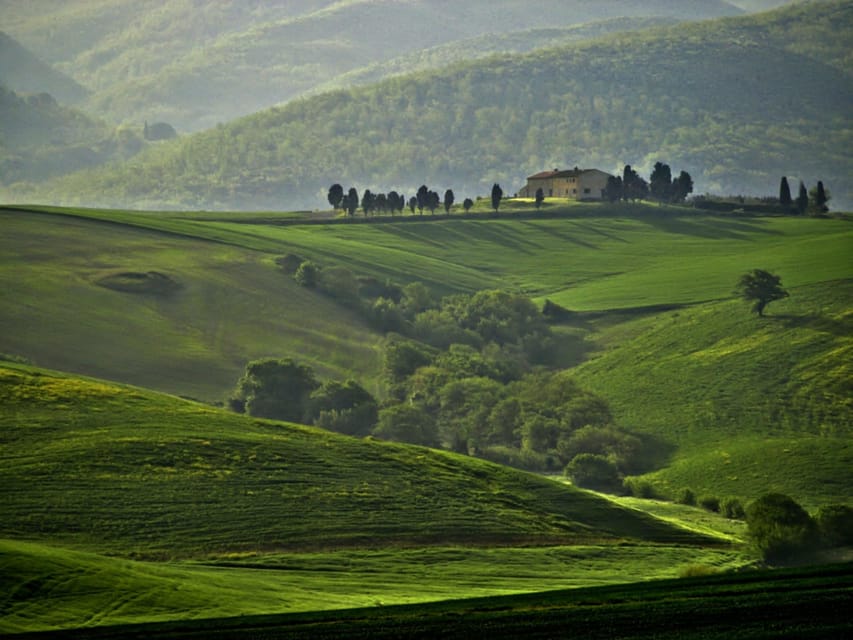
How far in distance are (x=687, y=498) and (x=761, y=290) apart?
196ft

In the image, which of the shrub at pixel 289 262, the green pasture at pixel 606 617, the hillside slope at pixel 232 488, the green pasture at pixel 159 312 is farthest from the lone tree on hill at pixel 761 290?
the green pasture at pixel 606 617

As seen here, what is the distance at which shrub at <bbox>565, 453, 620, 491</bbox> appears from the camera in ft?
367

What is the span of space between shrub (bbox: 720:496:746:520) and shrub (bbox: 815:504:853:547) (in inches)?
490

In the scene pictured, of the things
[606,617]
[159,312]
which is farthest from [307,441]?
[159,312]

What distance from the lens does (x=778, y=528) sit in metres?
81.1

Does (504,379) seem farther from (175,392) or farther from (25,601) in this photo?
(25,601)

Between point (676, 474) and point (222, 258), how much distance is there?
8413cm

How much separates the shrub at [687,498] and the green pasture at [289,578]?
20.3 meters

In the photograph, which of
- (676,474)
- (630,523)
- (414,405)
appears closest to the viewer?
(630,523)

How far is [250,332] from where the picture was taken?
5960 inches

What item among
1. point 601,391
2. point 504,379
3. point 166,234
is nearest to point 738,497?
point 601,391

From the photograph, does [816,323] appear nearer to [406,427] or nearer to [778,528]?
[406,427]

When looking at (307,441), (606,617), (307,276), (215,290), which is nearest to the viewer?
(606,617)

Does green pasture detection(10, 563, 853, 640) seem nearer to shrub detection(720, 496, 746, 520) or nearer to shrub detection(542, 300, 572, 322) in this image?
shrub detection(720, 496, 746, 520)
